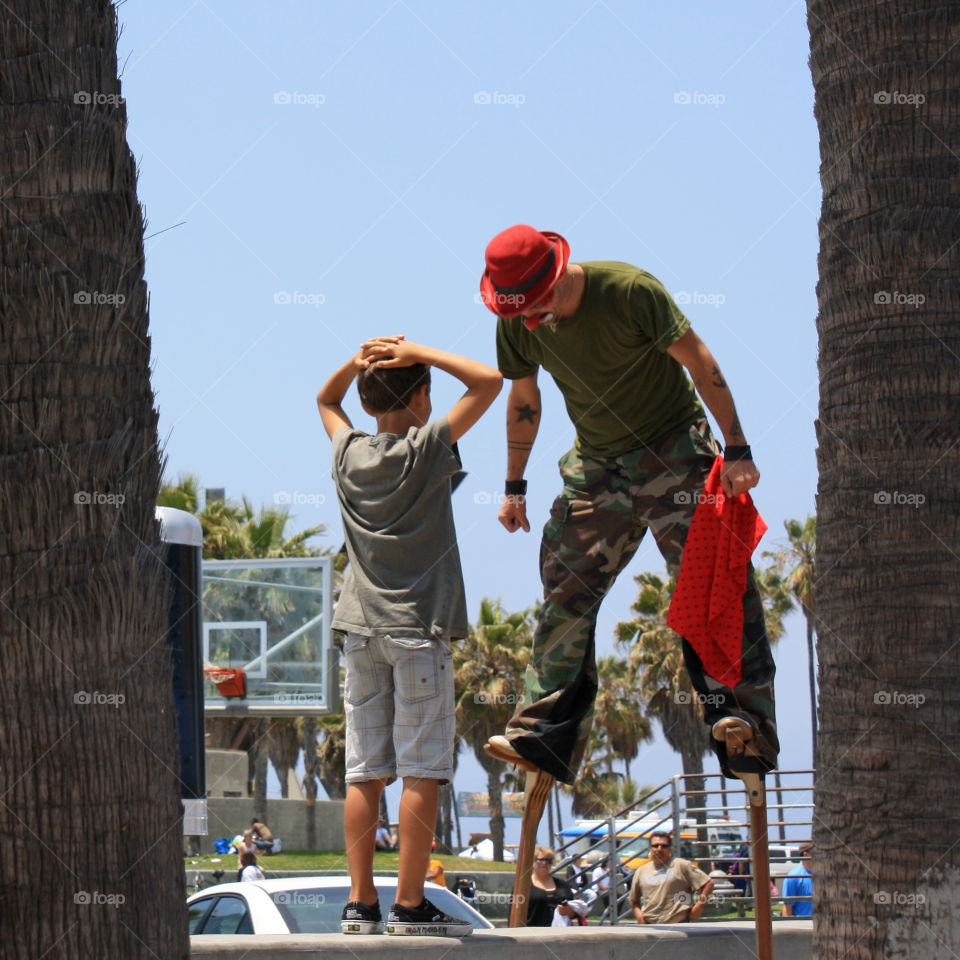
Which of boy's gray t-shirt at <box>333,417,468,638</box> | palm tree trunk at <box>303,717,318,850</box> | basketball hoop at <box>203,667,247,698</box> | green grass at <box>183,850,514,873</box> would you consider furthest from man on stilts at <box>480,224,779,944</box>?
palm tree trunk at <box>303,717,318,850</box>

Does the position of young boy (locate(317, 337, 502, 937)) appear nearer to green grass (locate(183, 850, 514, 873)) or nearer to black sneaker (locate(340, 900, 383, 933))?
black sneaker (locate(340, 900, 383, 933))

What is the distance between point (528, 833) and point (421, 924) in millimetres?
902

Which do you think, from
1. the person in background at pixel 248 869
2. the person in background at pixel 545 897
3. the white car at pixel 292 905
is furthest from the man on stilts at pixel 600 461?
the person in background at pixel 248 869

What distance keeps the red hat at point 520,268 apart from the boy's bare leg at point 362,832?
169cm

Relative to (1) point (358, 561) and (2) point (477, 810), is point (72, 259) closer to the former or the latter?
(1) point (358, 561)

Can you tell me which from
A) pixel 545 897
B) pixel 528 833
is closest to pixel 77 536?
pixel 528 833

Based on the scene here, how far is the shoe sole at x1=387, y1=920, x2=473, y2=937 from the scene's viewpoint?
3.94 metres

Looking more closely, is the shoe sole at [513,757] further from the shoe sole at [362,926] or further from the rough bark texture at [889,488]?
the rough bark texture at [889,488]

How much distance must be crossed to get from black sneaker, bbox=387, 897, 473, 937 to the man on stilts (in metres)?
0.87

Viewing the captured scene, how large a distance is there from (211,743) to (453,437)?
3477 cm

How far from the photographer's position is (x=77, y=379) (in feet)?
8.79

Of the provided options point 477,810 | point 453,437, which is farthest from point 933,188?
point 477,810

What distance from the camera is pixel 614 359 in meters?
4.61

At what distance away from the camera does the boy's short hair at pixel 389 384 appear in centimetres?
432
